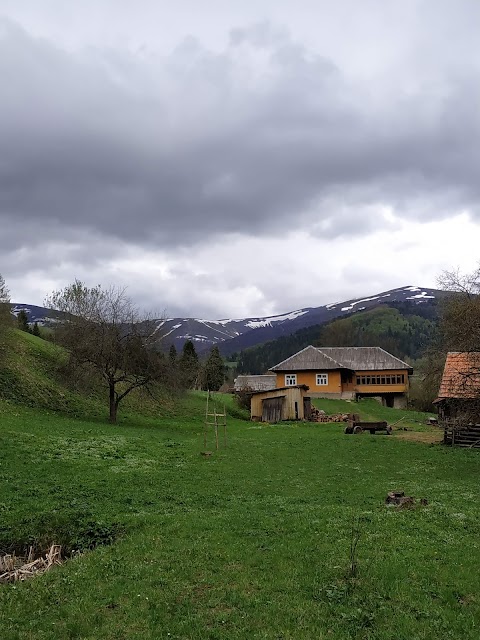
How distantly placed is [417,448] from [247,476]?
15004 millimetres

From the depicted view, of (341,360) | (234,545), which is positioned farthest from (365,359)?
(234,545)

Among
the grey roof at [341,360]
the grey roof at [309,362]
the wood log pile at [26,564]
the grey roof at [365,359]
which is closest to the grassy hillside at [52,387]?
the grey roof at [309,362]

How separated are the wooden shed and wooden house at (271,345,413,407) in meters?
15.0

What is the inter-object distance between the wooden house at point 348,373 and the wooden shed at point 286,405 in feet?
49.2

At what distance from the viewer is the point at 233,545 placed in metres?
11.9

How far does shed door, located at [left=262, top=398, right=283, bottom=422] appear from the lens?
5306cm

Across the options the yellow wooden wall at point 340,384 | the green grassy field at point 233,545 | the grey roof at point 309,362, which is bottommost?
the green grassy field at point 233,545

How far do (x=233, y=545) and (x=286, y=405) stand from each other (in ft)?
135

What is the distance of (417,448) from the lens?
104ft

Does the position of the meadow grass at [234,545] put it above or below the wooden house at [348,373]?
below

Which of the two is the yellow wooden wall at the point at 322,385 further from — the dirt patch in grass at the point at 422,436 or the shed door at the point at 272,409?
the dirt patch in grass at the point at 422,436

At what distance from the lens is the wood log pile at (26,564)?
10.8 meters

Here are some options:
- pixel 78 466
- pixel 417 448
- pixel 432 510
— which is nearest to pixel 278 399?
pixel 417 448

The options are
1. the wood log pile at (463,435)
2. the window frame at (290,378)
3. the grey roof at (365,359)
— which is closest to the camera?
the wood log pile at (463,435)
